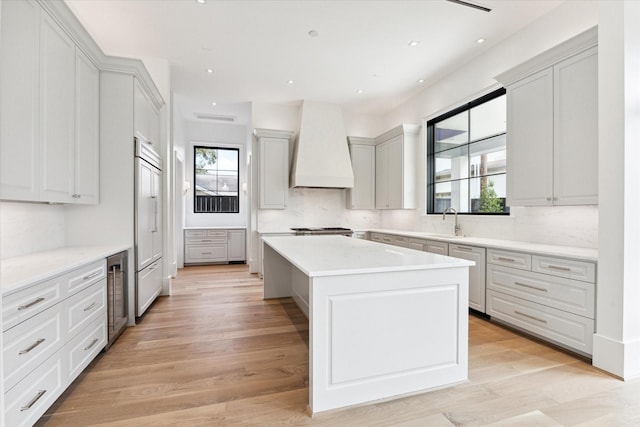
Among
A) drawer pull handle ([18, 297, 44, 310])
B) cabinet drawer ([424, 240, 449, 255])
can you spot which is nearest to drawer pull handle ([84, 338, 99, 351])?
drawer pull handle ([18, 297, 44, 310])

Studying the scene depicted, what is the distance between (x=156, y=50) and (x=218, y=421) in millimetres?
4159

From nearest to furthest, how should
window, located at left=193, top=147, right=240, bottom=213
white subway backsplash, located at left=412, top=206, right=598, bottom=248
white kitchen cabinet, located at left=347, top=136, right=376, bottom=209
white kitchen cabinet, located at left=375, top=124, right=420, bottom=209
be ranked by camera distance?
white subway backsplash, located at left=412, top=206, right=598, bottom=248
white kitchen cabinet, located at left=375, top=124, right=420, bottom=209
white kitchen cabinet, located at left=347, top=136, right=376, bottom=209
window, located at left=193, top=147, right=240, bottom=213

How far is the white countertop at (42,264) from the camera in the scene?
148 cm

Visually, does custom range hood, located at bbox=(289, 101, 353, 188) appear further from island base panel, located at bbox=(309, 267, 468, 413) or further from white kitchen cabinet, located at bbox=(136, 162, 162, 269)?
island base panel, located at bbox=(309, 267, 468, 413)

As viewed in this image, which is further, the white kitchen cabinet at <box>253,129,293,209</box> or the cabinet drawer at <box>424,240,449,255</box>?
the white kitchen cabinet at <box>253,129,293,209</box>

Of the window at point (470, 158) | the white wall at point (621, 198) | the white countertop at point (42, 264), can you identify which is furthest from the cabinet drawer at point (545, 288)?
the white countertop at point (42, 264)

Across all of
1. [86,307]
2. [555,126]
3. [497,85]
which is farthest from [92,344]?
[497,85]

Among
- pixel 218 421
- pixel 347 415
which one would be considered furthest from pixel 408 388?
pixel 218 421

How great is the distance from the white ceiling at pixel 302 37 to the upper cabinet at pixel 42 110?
1.10m

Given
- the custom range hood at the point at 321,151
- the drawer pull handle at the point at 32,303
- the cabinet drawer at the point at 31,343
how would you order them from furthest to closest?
the custom range hood at the point at 321,151 < the drawer pull handle at the point at 32,303 < the cabinet drawer at the point at 31,343

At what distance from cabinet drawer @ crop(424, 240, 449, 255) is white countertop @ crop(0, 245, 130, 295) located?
3.43 meters

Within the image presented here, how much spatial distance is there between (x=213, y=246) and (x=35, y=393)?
5.36 m

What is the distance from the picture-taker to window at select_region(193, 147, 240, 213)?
7.25 m

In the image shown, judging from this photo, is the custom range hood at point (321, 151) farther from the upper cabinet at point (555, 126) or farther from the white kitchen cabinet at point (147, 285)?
the upper cabinet at point (555, 126)
